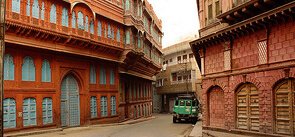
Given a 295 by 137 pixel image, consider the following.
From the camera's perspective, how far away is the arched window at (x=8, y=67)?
76.6 feet

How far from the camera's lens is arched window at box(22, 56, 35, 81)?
24744 millimetres

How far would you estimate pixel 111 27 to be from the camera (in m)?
33.6

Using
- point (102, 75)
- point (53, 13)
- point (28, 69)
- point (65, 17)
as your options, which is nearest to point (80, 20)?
point (65, 17)

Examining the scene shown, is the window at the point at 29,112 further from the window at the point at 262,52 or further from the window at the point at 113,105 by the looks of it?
the window at the point at 262,52

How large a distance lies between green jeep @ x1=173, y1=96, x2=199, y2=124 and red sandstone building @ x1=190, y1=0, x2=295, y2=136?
511 inches

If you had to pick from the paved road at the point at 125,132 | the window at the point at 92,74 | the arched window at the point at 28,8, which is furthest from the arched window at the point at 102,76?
the arched window at the point at 28,8

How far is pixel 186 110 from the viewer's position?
34094 mm

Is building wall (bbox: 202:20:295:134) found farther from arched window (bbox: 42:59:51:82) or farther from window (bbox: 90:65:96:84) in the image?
window (bbox: 90:65:96:84)

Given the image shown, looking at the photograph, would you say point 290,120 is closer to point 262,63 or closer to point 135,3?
point 262,63

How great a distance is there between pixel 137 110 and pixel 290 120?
103ft

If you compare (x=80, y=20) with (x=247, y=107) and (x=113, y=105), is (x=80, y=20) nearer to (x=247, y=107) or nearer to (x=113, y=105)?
(x=113, y=105)

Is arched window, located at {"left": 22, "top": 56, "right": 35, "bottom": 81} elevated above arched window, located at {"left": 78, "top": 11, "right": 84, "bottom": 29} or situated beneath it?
situated beneath

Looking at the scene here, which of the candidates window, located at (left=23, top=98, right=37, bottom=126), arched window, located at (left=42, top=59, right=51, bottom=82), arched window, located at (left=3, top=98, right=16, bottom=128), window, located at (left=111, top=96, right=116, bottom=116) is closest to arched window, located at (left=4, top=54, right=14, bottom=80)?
arched window, located at (left=3, top=98, right=16, bottom=128)

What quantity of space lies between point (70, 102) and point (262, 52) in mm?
18338
